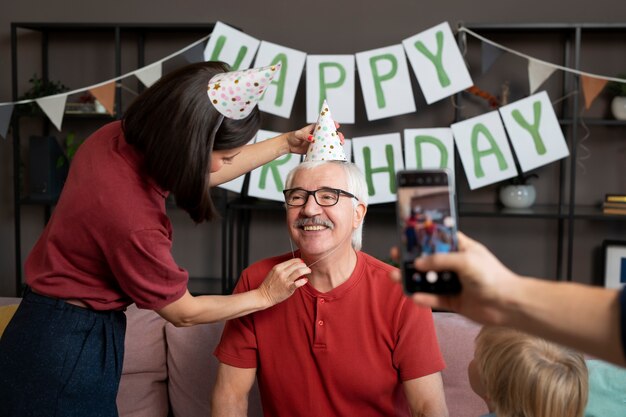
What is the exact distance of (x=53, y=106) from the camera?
3.85m

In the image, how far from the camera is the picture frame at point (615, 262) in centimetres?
388

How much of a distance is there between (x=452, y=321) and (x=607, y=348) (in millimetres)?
1473

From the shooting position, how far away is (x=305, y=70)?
402 cm

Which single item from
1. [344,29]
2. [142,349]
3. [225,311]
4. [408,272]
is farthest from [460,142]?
[408,272]

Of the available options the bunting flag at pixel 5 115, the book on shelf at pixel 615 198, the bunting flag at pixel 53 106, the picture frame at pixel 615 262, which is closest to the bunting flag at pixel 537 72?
the book on shelf at pixel 615 198

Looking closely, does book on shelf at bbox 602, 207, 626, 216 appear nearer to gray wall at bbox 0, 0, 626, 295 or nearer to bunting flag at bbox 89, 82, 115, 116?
gray wall at bbox 0, 0, 626, 295

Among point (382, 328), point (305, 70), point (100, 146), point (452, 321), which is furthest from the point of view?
point (305, 70)

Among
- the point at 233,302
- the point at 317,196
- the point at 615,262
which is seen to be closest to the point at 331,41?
the point at 615,262

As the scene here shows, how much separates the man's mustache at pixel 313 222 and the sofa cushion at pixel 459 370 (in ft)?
1.76

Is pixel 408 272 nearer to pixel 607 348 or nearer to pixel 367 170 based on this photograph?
pixel 607 348

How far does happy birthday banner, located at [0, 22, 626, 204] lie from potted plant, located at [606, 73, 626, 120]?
0.60 ft

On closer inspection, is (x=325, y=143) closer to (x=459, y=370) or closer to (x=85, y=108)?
(x=459, y=370)

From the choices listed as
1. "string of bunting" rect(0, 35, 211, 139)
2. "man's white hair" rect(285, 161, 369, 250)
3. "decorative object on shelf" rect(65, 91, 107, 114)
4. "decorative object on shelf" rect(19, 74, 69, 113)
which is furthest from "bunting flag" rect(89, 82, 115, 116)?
"man's white hair" rect(285, 161, 369, 250)

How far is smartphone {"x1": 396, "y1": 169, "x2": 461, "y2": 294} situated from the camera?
850mm
